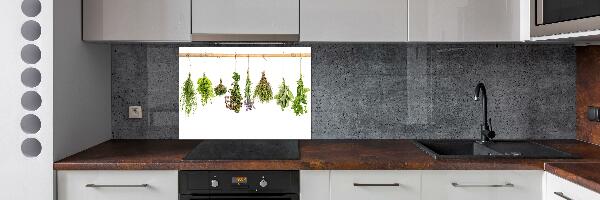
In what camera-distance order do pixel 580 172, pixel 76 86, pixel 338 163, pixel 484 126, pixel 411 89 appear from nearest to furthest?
pixel 580 172, pixel 338 163, pixel 76 86, pixel 484 126, pixel 411 89

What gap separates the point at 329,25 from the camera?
8.66ft

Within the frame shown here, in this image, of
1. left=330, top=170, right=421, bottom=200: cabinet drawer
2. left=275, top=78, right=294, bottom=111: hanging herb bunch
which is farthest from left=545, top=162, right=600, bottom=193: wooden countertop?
left=275, top=78, right=294, bottom=111: hanging herb bunch

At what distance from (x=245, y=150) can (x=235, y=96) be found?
50 cm

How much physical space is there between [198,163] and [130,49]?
100 centimetres

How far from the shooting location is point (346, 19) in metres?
2.64

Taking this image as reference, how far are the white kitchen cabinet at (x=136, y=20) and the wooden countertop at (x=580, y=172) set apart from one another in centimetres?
164

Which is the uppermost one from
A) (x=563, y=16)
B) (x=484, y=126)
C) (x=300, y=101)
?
(x=563, y=16)

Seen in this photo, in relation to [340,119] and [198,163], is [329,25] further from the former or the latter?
[198,163]

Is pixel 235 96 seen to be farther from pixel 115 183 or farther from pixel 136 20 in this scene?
pixel 115 183
